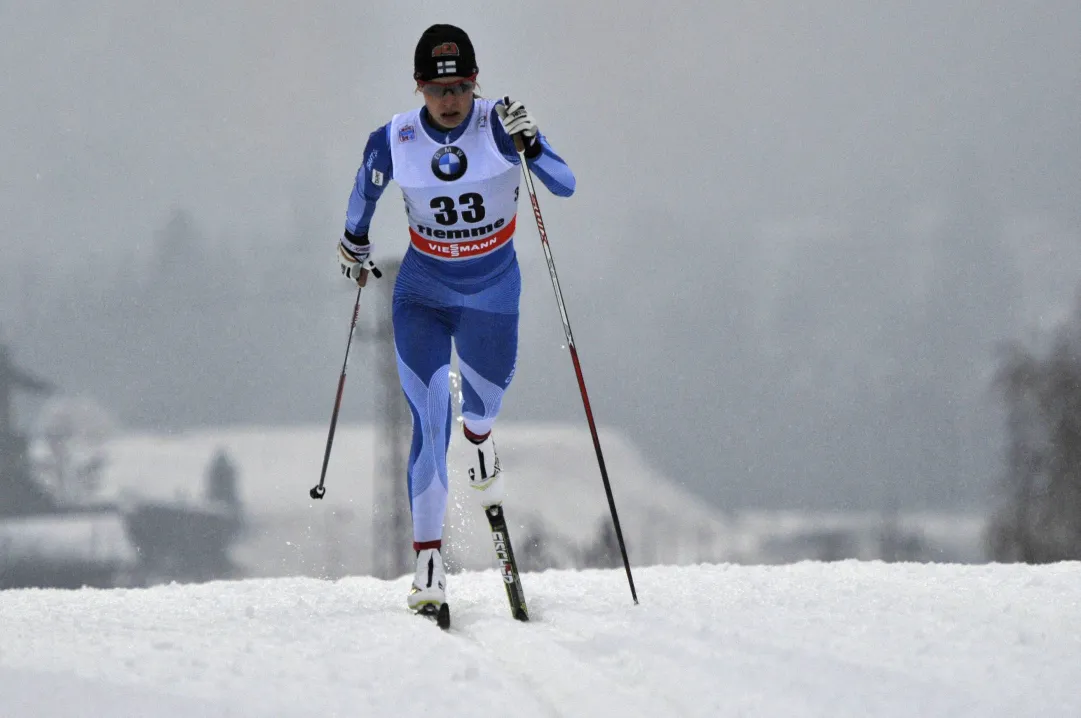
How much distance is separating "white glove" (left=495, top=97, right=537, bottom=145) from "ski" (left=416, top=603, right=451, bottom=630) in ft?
7.57

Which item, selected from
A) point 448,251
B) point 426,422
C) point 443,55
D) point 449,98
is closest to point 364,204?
point 448,251

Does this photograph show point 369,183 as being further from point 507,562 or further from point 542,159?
point 507,562

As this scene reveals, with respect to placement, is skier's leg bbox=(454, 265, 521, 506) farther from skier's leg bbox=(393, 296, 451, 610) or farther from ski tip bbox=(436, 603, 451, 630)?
ski tip bbox=(436, 603, 451, 630)

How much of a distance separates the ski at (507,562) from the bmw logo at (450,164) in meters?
1.73

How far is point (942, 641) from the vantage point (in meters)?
3.98

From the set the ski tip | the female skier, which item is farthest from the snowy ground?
the female skier

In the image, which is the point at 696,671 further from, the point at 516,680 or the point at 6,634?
the point at 6,634

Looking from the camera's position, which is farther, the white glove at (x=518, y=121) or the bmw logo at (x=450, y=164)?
the bmw logo at (x=450, y=164)

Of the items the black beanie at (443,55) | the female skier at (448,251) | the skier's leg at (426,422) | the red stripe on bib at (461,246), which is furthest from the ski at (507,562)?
the black beanie at (443,55)

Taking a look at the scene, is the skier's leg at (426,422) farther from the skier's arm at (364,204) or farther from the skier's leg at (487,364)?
the skier's arm at (364,204)

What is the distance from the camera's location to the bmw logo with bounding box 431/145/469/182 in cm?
488

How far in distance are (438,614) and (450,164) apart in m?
2.18

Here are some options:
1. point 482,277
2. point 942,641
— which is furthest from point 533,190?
point 942,641

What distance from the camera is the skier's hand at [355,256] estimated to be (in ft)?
17.8
